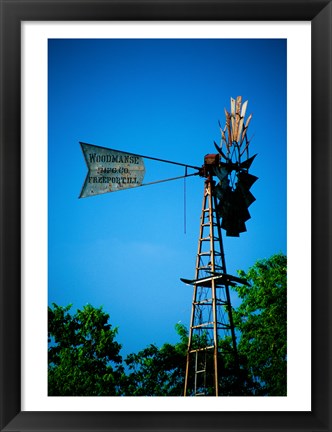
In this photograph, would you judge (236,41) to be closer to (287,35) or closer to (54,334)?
(287,35)

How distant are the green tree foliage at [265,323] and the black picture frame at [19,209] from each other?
2.12 m

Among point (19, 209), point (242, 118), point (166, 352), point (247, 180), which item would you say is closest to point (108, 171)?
point (19, 209)

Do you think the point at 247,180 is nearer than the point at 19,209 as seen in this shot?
No

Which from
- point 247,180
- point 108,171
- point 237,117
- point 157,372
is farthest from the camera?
point 157,372

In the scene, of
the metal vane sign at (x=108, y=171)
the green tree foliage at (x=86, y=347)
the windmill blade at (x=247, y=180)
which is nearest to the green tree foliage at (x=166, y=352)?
the green tree foliage at (x=86, y=347)

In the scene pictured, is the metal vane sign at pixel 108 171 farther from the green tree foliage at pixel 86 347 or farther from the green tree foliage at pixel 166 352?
the green tree foliage at pixel 86 347

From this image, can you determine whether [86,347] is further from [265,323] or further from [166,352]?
[265,323]

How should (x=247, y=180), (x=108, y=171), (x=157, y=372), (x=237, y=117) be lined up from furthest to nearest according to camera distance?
(x=157, y=372) → (x=237, y=117) → (x=247, y=180) → (x=108, y=171)

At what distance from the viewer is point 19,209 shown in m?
2.49

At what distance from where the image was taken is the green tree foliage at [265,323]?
5.11 meters

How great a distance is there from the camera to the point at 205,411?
248 cm

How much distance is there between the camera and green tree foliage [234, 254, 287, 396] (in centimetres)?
511

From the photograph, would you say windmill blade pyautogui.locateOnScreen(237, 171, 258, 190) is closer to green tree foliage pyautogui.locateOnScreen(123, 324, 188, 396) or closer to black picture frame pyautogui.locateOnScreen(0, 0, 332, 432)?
black picture frame pyautogui.locateOnScreen(0, 0, 332, 432)

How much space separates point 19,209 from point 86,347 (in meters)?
4.14
